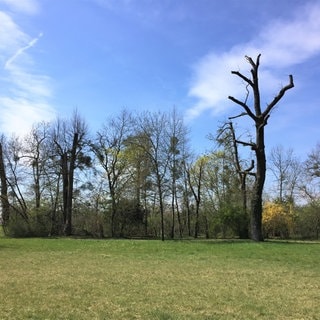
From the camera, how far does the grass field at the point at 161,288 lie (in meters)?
8.02

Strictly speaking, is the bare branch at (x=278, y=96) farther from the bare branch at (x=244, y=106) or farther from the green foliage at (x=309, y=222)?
the green foliage at (x=309, y=222)

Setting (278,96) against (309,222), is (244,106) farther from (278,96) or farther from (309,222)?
(309,222)

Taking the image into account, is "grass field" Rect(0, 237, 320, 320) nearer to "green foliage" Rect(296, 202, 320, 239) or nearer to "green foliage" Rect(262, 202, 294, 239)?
"green foliage" Rect(262, 202, 294, 239)

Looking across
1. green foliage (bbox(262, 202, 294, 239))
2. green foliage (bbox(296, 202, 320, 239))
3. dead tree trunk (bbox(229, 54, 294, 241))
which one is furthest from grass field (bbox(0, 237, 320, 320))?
green foliage (bbox(296, 202, 320, 239))

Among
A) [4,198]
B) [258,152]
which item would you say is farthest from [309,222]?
[4,198]

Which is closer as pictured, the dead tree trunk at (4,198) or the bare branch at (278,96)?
the bare branch at (278,96)

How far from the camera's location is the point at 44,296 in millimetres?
9570

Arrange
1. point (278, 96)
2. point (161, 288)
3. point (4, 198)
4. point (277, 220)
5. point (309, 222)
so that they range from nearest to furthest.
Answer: point (161, 288) → point (278, 96) → point (4, 198) → point (277, 220) → point (309, 222)

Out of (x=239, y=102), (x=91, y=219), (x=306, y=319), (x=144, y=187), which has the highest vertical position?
(x=239, y=102)

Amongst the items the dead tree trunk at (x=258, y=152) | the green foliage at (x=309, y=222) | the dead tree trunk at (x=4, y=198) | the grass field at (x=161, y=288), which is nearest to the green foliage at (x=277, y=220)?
the green foliage at (x=309, y=222)

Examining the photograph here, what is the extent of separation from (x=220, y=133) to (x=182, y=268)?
58.3 feet

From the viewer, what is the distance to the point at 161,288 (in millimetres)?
10703

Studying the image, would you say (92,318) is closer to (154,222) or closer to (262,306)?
(262,306)

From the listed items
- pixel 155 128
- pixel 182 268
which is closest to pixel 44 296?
pixel 182 268
